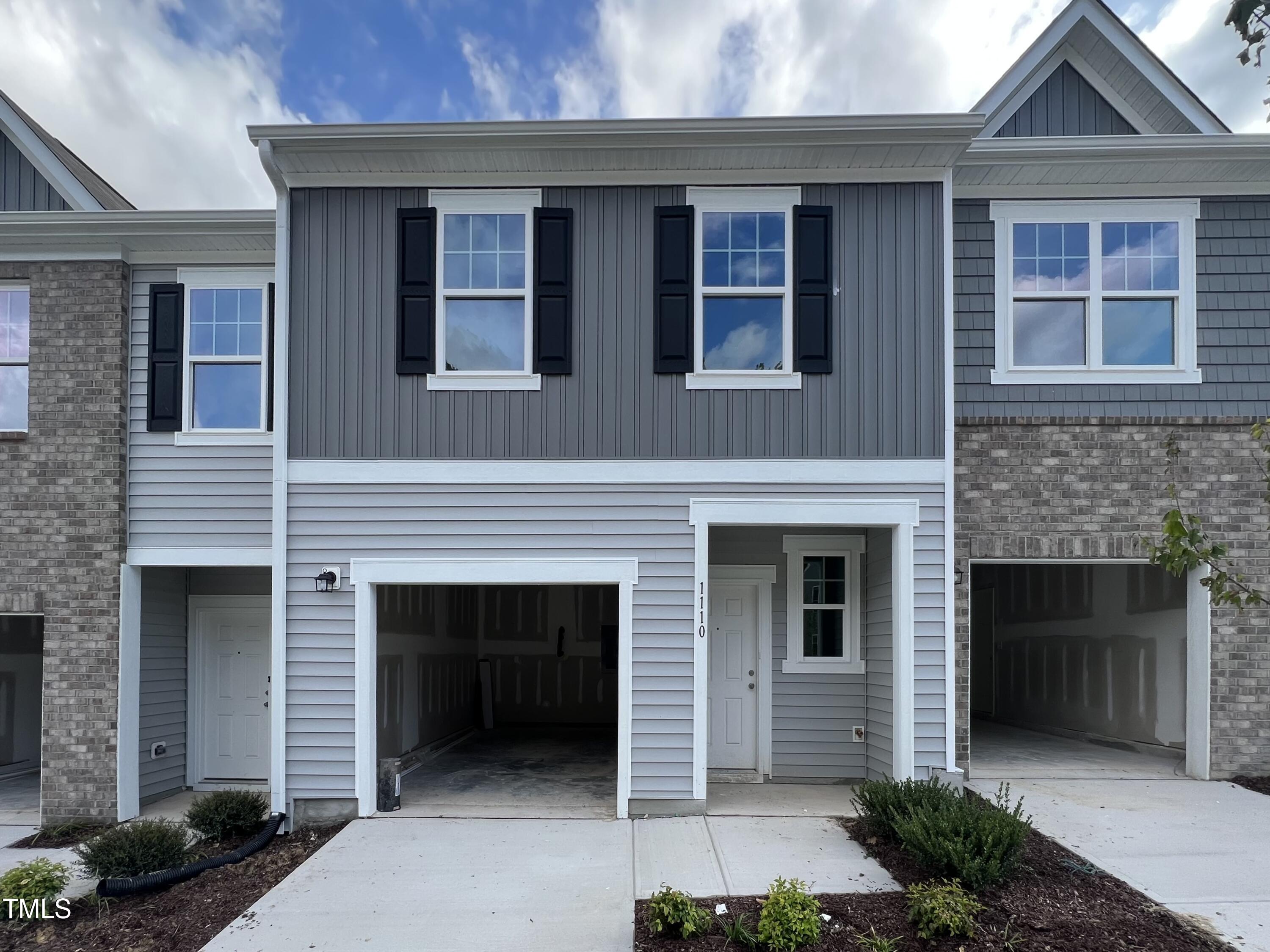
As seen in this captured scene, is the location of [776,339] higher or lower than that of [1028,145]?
lower

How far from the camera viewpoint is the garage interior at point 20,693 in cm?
991

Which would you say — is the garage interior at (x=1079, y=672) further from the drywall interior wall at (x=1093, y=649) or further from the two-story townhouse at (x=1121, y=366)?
the two-story townhouse at (x=1121, y=366)

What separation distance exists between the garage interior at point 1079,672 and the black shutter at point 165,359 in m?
8.67

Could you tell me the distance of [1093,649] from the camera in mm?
9695

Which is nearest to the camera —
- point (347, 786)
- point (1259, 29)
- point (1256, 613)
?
point (1259, 29)

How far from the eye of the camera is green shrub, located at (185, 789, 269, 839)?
21.9 ft

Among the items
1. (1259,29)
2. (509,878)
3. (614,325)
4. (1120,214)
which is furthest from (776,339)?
(509,878)

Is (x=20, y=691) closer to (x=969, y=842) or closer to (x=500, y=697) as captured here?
(x=500, y=697)

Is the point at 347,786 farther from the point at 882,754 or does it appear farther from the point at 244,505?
the point at 882,754

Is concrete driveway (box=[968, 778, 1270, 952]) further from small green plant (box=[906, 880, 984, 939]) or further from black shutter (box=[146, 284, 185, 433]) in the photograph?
black shutter (box=[146, 284, 185, 433])

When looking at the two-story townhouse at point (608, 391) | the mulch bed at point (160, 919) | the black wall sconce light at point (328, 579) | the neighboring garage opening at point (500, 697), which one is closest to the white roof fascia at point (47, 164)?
the two-story townhouse at point (608, 391)

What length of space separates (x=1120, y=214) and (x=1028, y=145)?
4.01ft

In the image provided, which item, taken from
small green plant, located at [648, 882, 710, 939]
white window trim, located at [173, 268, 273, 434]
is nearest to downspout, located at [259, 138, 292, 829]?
white window trim, located at [173, 268, 273, 434]

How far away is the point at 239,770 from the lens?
8758 millimetres
